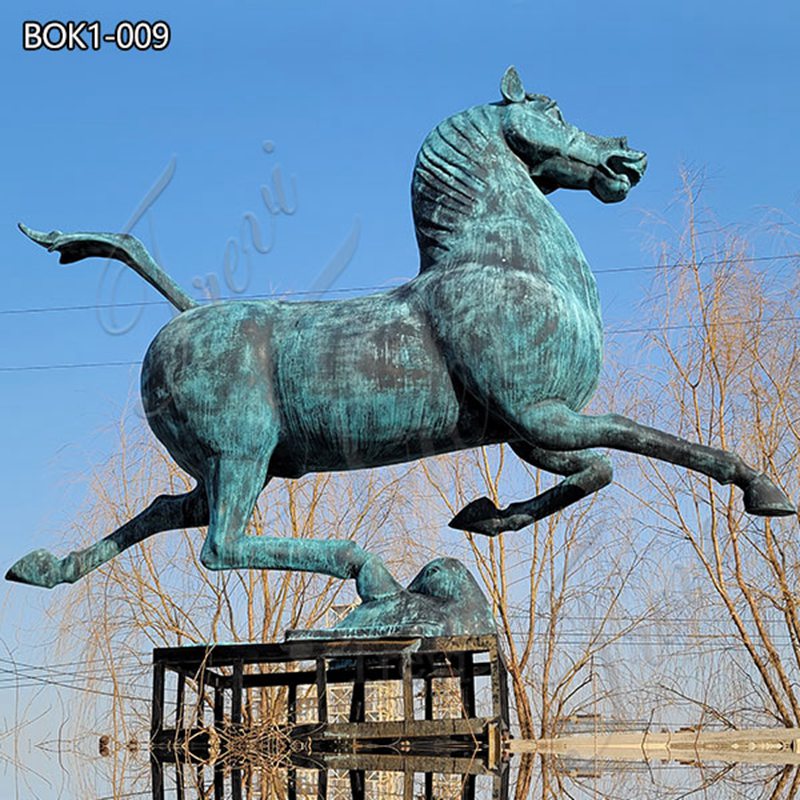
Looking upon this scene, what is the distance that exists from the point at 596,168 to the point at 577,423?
0.70m

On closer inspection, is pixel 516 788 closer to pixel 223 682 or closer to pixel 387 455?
pixel 223 682

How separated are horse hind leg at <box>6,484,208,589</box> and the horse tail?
1.63ft

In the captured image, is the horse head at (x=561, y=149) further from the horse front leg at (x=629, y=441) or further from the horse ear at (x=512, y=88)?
the horse front leg at (x=629, y=441)

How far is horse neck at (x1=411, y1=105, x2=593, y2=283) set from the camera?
3064 mm

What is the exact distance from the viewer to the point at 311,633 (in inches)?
115

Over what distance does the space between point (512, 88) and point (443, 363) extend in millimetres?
729

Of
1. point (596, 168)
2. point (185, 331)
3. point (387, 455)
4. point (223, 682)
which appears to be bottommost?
point (223, 682)

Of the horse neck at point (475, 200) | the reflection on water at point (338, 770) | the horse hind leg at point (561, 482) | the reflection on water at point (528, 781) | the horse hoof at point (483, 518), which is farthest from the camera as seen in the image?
the horse hoof at point (483, 518)

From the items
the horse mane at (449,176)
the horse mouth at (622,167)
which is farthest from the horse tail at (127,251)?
the horse mouth at (622,167)

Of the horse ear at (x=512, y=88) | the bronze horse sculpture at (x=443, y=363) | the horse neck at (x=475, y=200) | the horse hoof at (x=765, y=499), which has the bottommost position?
the horse hoof at (x=765, y=499)

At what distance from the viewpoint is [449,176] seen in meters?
3.15

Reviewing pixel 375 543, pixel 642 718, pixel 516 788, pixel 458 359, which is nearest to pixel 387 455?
pixel 458 359

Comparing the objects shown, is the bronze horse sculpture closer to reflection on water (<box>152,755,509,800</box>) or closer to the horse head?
the horse head

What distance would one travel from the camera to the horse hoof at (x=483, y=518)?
10.9 feet
